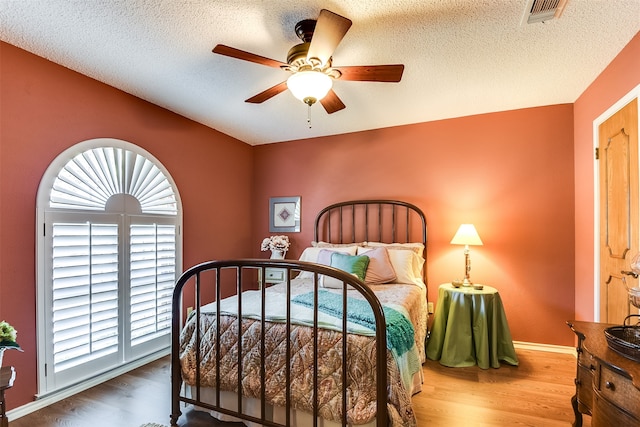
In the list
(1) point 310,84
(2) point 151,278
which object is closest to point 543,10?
(1) point 310,84

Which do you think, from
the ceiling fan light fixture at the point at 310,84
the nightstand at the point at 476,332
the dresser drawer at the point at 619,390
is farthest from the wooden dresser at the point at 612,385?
the ceiling fan light fixture at the point at 310,84

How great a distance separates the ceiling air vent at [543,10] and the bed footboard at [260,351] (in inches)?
65.8

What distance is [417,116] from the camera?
11.1 ft

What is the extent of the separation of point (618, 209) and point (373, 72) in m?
1.94

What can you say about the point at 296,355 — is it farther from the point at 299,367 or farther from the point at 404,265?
the point at 404,265

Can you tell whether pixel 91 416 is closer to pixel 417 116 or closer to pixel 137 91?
pixel 137 91

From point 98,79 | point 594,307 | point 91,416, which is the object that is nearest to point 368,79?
point 98,79

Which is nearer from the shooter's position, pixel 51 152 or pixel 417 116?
pixel 51 152

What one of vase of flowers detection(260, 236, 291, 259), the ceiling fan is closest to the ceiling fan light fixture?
the ceiling fan

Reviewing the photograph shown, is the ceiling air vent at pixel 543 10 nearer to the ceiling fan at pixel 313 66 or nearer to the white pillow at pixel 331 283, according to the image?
the ceiling fan at pixel 313 66

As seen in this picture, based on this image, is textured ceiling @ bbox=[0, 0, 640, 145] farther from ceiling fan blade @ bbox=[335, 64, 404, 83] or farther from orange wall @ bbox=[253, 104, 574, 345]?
orange wall @ bbox=[253, 104, 574, 345]

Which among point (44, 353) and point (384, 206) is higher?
point (384, 206)

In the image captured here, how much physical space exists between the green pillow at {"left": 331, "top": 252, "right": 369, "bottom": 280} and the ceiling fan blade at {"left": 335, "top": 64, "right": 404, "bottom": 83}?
1642 millimetres

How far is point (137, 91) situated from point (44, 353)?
2106mm
